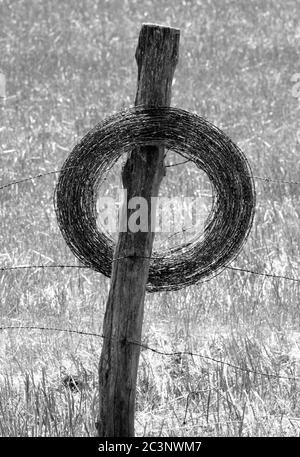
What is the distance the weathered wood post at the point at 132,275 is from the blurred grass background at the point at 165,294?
1.44 feet

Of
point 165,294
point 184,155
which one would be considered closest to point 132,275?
point 184,155

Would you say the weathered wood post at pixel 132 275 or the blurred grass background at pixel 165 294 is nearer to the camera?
the weathered wood post at pixel 132 275

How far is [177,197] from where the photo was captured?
8430 millimetres

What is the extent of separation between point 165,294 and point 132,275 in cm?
215

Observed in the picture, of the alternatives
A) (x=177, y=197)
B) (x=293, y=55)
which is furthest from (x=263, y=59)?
(x=177, y=197)

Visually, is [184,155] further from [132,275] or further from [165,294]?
[165,294]

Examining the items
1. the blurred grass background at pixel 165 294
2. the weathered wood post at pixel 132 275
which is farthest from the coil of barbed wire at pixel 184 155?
the blurred grass background at pixel 165 294

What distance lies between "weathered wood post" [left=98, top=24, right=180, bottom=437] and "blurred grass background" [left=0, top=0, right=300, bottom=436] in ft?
1.44

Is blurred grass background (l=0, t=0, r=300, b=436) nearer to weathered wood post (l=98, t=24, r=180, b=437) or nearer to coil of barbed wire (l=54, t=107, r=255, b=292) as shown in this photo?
weathered wood post (l=98, t=24, r=180, b=437)

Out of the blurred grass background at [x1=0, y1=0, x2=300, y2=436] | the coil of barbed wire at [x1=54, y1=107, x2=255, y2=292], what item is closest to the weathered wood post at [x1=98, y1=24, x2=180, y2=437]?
the coil of barbed wire at [x1=54, y1=107, x2=255, y2=292]

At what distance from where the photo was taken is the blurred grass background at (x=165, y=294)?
4.78 m

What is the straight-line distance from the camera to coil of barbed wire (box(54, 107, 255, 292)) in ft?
13.5

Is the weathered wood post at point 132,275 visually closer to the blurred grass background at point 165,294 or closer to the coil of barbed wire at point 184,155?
the coil of barbed wire at point 184,155
